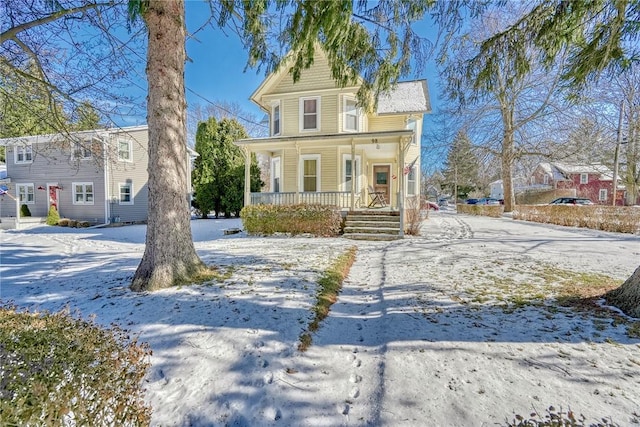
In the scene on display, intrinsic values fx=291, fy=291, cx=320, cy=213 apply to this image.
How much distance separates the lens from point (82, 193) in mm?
18203

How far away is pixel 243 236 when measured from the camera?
11.8 meters

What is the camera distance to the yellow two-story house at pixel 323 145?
1324cm

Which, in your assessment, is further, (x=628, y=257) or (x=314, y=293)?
(x=628, y=257)

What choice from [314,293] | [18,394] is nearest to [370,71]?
[314,293]

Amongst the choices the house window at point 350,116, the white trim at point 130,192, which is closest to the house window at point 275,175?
the house window at point 350,116

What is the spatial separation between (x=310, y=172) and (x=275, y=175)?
224 cm

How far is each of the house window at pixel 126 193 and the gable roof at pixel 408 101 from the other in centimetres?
1632

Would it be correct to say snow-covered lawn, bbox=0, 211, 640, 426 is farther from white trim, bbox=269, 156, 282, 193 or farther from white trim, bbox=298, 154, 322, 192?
white trim, bbox=269, 156, 282, 193

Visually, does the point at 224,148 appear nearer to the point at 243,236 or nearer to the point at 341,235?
the point at 243,236

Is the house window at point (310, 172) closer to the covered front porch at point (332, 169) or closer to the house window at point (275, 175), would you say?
the covered front porch at point (332, 169)

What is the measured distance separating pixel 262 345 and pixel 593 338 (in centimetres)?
348

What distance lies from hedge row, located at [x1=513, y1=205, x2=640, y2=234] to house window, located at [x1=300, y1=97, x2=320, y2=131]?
13.5 meters

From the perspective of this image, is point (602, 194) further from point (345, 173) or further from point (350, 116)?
point (345, 173)

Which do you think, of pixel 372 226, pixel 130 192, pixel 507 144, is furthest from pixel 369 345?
pixel 507 144
